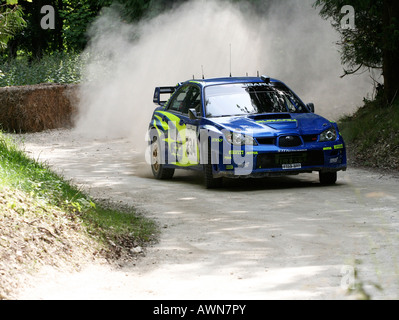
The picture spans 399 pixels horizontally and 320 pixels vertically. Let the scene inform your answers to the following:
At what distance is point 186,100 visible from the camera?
13945mm

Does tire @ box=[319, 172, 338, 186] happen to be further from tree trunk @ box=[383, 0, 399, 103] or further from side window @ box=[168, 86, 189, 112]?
tree trunk @ box=[383, 0, 399, 103]

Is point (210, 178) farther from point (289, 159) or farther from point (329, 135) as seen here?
point (329, 135)

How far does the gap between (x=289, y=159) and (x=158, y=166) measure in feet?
9.54

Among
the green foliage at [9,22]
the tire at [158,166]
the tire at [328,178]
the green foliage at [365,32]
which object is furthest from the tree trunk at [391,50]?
the green foliage at [9,22]

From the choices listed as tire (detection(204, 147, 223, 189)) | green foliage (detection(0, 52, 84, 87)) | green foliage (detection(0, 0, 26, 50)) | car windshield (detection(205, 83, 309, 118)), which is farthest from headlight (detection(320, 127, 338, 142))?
green foliage (detection(0, 52, 84, 87))

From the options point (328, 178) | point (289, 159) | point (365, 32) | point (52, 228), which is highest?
point (365, 32)

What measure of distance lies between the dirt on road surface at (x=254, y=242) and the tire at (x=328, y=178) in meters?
0.12

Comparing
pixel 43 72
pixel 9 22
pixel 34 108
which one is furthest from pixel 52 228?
pixel 43 72

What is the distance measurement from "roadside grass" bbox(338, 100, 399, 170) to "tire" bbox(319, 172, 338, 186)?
7.26 feet

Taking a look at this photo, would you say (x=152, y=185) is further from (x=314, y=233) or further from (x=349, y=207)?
A: (x=314, y=233)

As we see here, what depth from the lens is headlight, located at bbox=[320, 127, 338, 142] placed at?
12.4m
